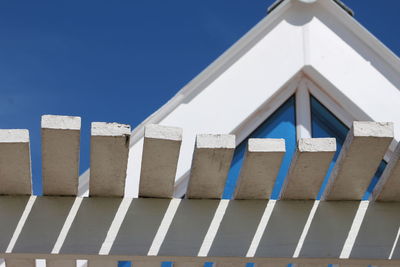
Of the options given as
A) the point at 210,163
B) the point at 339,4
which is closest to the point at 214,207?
the point at 210,163

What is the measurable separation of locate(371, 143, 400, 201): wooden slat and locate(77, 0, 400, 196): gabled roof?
6.11 ft

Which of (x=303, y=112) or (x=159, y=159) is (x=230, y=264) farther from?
(x=303, y=112)

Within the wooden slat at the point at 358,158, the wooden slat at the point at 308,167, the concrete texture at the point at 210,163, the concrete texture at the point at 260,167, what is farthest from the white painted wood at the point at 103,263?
the wooden slat at the point at 358,158

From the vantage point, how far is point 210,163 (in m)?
2.42

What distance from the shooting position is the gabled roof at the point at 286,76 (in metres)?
4.65

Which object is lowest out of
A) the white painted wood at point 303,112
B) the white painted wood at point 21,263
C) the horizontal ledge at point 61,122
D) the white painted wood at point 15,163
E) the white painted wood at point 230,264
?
the white painted wood at point 21,263

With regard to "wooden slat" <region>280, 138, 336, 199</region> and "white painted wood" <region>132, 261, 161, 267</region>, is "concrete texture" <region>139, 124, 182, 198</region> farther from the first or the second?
"wooden slat" <region>280, 138, 336, 199</region>

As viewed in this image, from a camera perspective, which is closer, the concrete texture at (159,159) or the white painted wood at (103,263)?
the concrete texture at (159,159)

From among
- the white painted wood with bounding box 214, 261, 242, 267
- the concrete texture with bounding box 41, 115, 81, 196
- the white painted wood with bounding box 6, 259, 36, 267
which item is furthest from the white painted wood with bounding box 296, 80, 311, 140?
the concrete texture with bounding box 41, 115, 81, 196

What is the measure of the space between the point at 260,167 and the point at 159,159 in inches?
13.9

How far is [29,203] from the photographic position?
2.55 m

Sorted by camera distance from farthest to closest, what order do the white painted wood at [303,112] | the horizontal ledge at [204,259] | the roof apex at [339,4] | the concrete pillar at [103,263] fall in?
the roof apex at [339,4]
the white painted wood at [303,112]
the concrete pillar at [103,263]
the horizontal ledge at [204,259]

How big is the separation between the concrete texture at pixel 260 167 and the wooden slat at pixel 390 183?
0.44 metres

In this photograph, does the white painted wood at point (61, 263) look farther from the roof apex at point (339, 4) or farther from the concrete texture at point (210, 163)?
the roof apex at point (339, 4)
